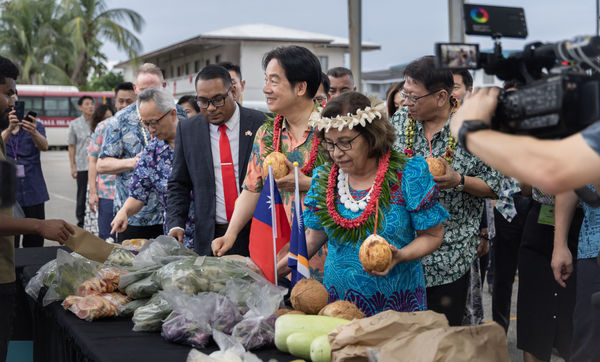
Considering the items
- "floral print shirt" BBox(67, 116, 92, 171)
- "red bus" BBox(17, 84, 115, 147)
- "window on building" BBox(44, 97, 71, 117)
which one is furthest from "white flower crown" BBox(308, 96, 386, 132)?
"window on building" BBox(44, 97, 71, 117)

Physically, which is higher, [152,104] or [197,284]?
[152,104]

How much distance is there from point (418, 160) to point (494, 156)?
113 centimetres

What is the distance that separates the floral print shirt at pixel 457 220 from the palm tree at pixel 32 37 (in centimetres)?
4053

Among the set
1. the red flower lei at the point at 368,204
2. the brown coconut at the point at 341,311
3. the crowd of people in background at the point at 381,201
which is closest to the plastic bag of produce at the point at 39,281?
the crowd of people in background at the point at 381,201

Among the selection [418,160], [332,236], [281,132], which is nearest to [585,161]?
[418,160]

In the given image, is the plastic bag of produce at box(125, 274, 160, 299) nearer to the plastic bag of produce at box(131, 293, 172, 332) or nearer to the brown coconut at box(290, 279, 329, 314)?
the plastic bag of produce at box(131, 293, 172, 332)

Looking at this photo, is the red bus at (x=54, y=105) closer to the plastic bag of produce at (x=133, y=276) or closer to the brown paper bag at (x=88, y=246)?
the brown paper bag at (x=88, y=246)

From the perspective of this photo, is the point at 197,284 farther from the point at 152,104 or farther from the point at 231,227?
the point at 152,104

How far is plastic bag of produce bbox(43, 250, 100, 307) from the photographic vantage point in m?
3.18

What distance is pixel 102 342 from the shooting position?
2.50m

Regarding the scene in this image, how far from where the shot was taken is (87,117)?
9.74m

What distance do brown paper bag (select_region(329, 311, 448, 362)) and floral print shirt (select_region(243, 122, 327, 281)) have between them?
1203mm

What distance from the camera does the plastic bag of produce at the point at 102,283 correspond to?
3043 millimetres

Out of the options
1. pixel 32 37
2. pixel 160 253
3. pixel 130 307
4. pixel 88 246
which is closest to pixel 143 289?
pixel 130 307
